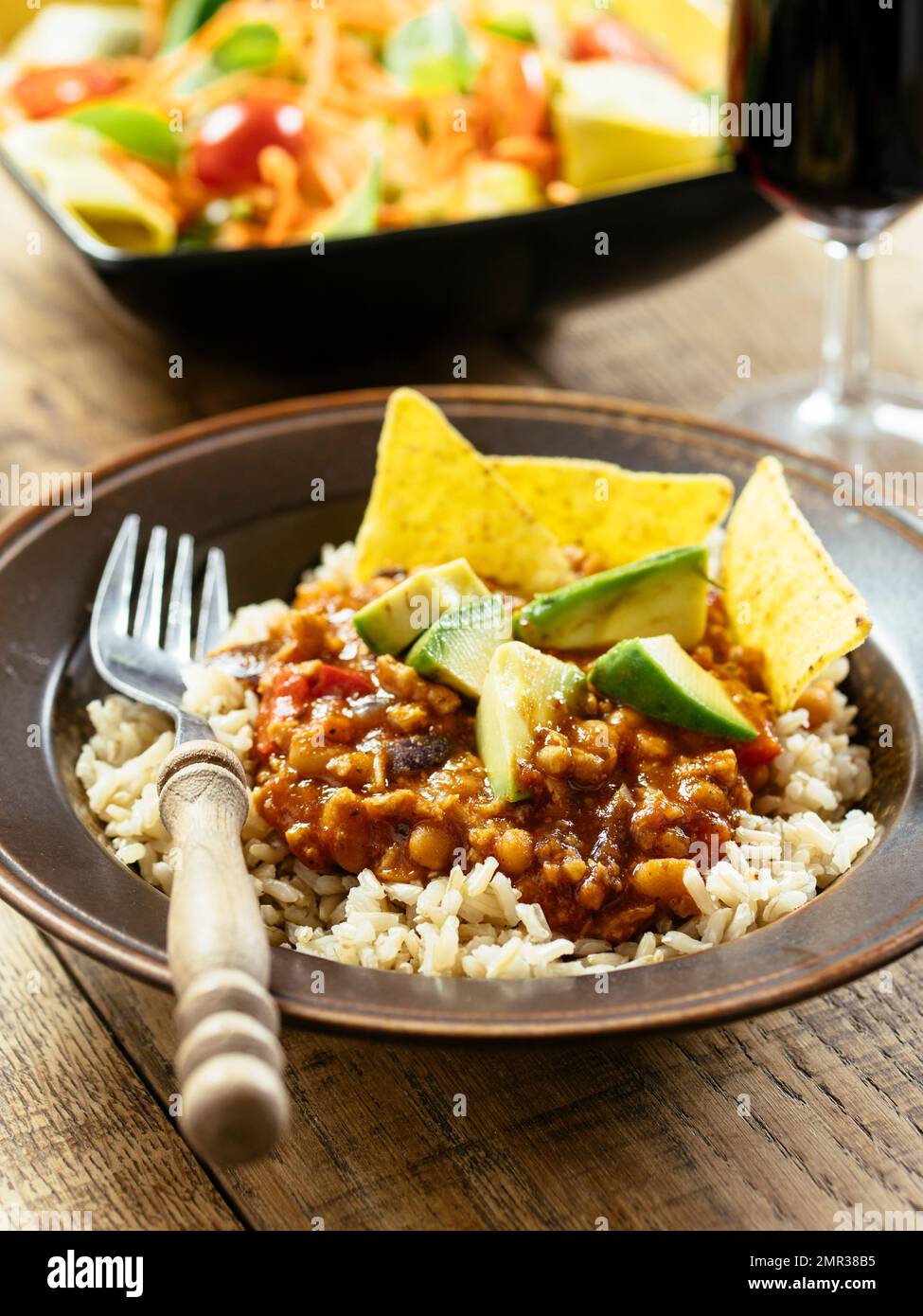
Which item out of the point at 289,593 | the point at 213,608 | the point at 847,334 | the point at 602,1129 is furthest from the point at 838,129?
the point at 602,1129

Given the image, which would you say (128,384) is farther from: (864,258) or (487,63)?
(864,258)

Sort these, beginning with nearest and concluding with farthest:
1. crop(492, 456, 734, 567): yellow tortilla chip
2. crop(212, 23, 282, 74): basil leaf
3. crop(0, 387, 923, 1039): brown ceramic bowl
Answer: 1. crop(0, 387, 923, 1039): brown ceramic bowl
2. crop(492, 456, 734, 567): yellow tortilla chip
3. crop(212, 23, 282, 74): basil leaf

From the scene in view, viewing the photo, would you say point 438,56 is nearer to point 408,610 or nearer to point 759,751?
point 408,610

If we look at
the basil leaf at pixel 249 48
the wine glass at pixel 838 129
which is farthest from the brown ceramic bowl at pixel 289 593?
the basil leaf at pixel 249 48

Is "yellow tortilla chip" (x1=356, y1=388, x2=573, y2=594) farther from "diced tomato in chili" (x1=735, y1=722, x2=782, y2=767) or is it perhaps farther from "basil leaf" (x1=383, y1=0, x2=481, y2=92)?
"basil leaf" (x1=383, y1=0, x2=481, y2=92)

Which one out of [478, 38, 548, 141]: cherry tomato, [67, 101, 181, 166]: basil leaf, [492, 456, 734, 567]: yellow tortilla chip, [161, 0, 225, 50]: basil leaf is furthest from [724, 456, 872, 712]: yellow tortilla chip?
[161, 0, 225, 50]: basil leaf
